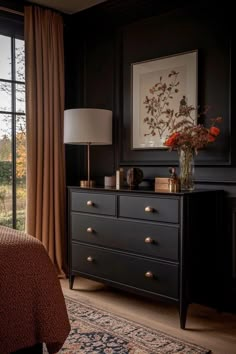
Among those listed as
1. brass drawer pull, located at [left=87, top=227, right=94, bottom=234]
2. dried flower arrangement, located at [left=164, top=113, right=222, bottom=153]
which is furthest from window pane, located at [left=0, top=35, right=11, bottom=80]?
dried flower arrangement, located at [left=164, top=113, right=222, bottom=153]

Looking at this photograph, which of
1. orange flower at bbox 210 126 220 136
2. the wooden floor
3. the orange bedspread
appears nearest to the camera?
the orange bedspread

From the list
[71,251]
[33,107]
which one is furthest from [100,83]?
[71,251]

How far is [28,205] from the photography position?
3.83 m

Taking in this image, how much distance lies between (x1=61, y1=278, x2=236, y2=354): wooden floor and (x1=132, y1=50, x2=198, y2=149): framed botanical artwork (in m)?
1.28

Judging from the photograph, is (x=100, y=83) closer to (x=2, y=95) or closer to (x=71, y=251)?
(x=2, y=95)

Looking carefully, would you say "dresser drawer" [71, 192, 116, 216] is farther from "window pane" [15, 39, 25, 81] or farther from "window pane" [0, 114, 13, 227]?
"window pane" [15, 39, 25, 81]

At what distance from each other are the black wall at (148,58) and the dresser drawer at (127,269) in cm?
50

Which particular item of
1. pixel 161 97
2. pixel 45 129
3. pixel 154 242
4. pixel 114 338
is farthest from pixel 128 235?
pixel 45 129

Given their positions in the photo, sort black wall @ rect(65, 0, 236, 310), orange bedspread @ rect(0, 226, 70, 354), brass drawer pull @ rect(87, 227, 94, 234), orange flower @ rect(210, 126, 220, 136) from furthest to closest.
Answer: brass drawer pull @ rect(87, 227, 94, 234), black wall @ rect(65, 0, 236, 310), orange flower @ rect(210, 126, 220, 136), orange bedspread @ rect(0, 226, 70, 354)

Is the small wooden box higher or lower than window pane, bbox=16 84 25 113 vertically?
lower

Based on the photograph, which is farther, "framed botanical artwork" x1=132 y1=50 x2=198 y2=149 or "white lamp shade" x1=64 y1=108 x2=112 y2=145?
"white lamp shade" x1=64 y1=108 x2=112 y2=145

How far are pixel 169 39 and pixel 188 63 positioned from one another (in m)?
0.32

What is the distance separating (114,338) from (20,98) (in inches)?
92.2

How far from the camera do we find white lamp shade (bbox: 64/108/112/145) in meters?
3.56
